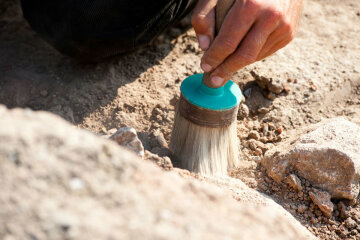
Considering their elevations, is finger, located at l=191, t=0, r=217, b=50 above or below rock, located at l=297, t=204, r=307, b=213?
above

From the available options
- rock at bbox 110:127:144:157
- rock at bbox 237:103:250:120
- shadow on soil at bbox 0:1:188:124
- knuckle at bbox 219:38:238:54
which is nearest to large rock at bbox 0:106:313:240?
rock at bbox 110:127:144:157

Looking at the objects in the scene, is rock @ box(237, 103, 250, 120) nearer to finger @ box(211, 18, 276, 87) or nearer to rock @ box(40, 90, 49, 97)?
finger @ box(211, 18, 276, 87)

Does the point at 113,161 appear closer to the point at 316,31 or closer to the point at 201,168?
the point at 201,168

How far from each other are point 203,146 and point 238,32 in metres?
0.58

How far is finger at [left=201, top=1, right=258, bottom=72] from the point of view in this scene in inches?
64.2

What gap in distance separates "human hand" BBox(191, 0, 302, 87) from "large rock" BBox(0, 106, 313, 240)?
84 centimetres

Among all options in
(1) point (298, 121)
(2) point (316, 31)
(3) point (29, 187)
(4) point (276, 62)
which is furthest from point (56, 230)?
(2) point (316, 31)

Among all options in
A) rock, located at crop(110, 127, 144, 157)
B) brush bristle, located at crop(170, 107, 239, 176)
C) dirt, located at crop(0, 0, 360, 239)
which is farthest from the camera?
dirt, located at crop(0, 0, 360, 239)

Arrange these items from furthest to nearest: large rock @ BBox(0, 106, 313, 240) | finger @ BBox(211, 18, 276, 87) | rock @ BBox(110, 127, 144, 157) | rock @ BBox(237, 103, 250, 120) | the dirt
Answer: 1. rock @ BBox(237, 103, 250, 120)
2. the dirt
3. finger @ BBox(211, 18, 276, 87)
4. rock @ BBox(110, 127, 144, 157)
5. large rock @ BBox(0, 106, 313, 240)

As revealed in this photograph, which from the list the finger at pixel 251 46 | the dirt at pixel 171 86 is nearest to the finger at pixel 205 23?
the finger at pixel 251 46

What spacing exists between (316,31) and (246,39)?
1.45 metres

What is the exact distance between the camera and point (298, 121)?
230 centimetres

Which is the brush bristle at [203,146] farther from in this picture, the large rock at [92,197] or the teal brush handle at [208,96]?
the large rock at [92,197]

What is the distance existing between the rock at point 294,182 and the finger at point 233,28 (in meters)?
0.60
